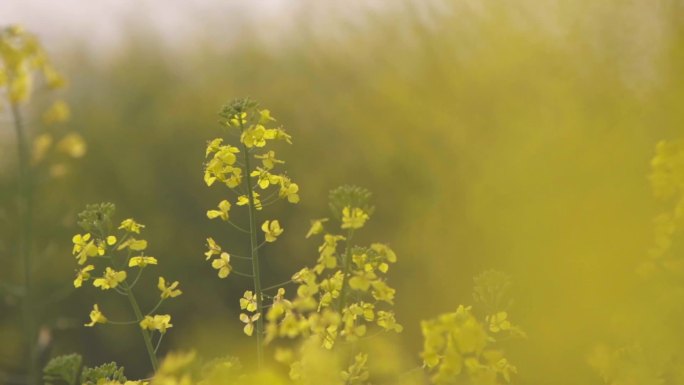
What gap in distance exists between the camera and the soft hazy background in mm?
2078

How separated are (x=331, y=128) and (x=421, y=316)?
2213 mm

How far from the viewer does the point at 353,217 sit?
2.07 metres

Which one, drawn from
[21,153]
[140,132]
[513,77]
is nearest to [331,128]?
[140,132]

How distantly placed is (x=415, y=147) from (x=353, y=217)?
4686mm

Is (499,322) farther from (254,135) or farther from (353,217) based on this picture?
(254,135)

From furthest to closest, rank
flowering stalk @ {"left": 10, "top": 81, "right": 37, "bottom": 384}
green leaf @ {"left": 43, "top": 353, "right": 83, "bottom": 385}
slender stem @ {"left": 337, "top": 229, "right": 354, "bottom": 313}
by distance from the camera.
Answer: flowering stalk @ {"left": 10, "top": 81, "right": 37, "bottom": 384} → green leaf @ {"left": 43, "top": 353, "right": 83, "bottom": 385} → slender stem @ {"left": 337, "top": 229, "right": 354, "bottom": 313}

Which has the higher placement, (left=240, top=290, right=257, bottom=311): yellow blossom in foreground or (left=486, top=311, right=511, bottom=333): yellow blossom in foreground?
(left=240, top=290, right=257, bottom=311): yellow blossom in foreground

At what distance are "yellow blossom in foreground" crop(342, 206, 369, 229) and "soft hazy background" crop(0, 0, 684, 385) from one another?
1.05 feet

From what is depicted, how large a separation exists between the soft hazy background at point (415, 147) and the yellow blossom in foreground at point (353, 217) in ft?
1.05

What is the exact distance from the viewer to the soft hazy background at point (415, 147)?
2.08 metres

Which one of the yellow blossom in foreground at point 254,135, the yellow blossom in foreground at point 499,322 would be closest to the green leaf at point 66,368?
the yellow blossom in foreground at point 254,135

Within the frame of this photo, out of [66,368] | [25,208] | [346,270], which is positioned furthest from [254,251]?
[25,208]

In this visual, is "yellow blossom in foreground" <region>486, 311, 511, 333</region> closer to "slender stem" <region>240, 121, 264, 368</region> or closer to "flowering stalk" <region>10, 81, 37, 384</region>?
"slender stem" <region>240, 121, 264, 368</region>

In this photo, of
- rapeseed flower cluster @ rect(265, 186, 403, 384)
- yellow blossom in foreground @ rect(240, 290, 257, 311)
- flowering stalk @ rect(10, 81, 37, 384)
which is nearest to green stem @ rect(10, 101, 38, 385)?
flowering stalk @ rect(10, 81, 37, 384)
